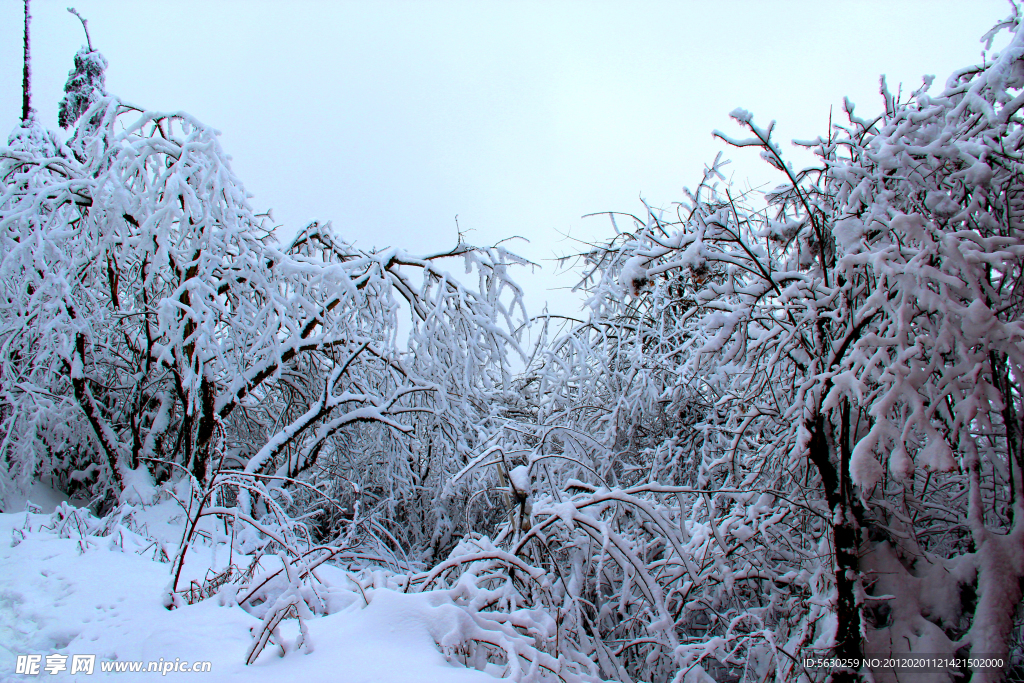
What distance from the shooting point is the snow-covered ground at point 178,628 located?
180 centimetres

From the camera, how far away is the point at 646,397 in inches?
223

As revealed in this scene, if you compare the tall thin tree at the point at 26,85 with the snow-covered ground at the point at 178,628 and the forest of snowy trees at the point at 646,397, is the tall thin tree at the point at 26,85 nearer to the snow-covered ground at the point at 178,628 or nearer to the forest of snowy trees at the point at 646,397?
the forest of snowy trees at the point at 646,397

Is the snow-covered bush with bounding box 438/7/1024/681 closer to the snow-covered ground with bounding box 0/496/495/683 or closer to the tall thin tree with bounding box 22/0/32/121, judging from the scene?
the snow-covered ground with bounding box 0/496/495/683

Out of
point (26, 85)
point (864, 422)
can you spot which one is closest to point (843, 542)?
point (864, 422)

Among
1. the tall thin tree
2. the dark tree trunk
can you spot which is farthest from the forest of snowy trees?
the tall thin tree

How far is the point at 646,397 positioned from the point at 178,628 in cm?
444

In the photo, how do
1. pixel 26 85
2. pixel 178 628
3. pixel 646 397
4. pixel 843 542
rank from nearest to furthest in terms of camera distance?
1. pixel 178 628
2. pixel 843 542
3. pixel 646 397
4. pixel 26 85

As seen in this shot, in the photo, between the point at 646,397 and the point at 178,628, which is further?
the point at 646,397

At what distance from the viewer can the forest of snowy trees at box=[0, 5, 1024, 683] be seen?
2.19 metres

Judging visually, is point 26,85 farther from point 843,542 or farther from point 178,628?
point 843,542

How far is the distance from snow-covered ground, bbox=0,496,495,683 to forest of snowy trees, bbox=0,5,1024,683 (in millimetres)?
126

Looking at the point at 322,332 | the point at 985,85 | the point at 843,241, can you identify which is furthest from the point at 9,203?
the point at 985,85

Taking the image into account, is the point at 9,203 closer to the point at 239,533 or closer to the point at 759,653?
the point at 239,533

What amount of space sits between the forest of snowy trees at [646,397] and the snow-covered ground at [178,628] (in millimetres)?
126
